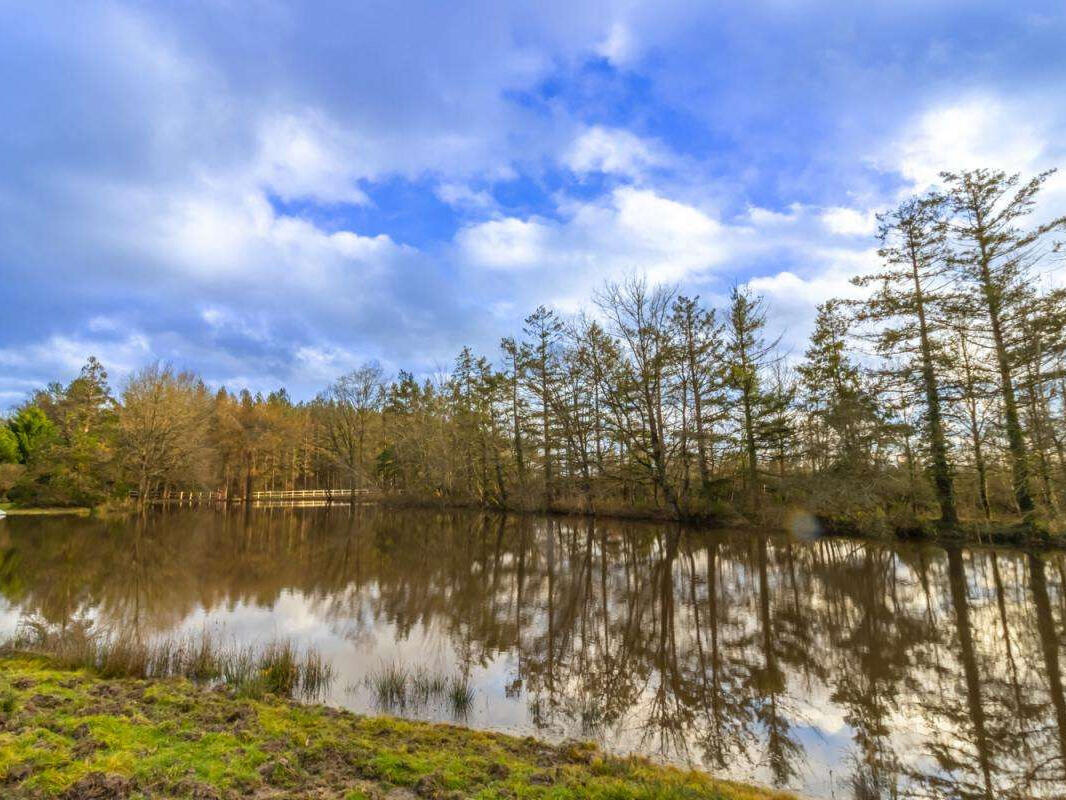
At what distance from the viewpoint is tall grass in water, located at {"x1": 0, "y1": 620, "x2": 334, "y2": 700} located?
706cm

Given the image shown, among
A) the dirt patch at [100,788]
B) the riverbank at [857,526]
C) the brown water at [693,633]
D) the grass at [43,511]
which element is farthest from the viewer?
the grass at [43,511]

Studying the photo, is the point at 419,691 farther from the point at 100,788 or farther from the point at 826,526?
the point at 826,526

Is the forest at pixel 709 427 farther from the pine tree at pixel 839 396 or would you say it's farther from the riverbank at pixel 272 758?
the riverbank at pixel 272 758

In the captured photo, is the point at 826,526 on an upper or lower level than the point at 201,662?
lower

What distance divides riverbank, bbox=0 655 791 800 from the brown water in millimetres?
819

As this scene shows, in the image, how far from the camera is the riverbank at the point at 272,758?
4.06 meters

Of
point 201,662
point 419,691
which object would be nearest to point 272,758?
point 419,691

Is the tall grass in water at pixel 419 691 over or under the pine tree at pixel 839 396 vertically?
under

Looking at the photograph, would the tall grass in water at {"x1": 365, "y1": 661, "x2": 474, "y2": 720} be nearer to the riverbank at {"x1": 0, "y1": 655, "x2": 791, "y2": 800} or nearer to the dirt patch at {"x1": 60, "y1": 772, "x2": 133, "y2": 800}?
the riverbank at {"x1": 0, "y1": 655, "x2": 791, "y2": 800}

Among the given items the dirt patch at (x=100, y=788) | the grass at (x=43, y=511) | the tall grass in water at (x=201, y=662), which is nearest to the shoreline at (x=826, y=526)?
the grass at (x=43, y=511)

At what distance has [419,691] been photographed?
22.4 ft

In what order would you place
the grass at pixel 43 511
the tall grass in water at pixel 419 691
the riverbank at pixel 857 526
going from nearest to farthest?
the tall grass in water at pixel 419 691
the riverbank at pixel 857 526
the grass at pixel 43 511

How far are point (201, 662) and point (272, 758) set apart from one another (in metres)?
3.81

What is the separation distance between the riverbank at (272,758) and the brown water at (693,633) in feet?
2.69
